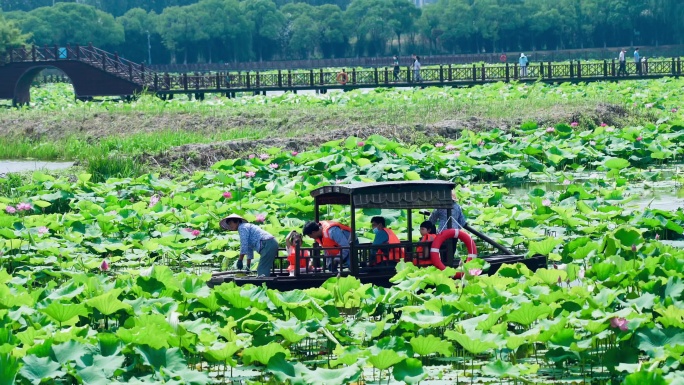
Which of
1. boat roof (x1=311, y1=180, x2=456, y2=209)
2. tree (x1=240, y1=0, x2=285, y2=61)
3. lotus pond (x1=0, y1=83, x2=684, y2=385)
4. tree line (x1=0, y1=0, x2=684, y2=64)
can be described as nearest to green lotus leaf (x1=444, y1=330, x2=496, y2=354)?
lotus pond (x1=0, y1=83, x2=684, y2=385)

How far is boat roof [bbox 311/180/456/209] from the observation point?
980 cm

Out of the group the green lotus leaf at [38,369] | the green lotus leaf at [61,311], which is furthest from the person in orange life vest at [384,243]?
the green lotus leaf at [38,369]

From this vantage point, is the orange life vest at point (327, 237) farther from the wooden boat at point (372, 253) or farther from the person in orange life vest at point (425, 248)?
the person in orange life vest at point (425, 248)

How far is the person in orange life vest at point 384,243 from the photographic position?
9844mm

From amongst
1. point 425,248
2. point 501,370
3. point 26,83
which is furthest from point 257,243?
point 26,83

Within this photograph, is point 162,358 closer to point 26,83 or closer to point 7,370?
point 7,370

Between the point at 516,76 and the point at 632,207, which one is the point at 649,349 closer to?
the point at 632,207

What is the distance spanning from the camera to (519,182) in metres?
16.8

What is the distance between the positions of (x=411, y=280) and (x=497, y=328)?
5.20ft

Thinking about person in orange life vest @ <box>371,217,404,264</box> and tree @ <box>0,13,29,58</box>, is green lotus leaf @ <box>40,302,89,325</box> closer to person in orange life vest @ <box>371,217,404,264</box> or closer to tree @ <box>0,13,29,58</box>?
person in orange life vest @ <box>371,217,404,264</box>

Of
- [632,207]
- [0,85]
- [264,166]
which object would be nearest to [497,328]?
[632,207]

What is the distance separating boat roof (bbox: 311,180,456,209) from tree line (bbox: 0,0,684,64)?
64.4m

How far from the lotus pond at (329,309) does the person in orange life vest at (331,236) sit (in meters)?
0.89

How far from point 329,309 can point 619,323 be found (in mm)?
1913
